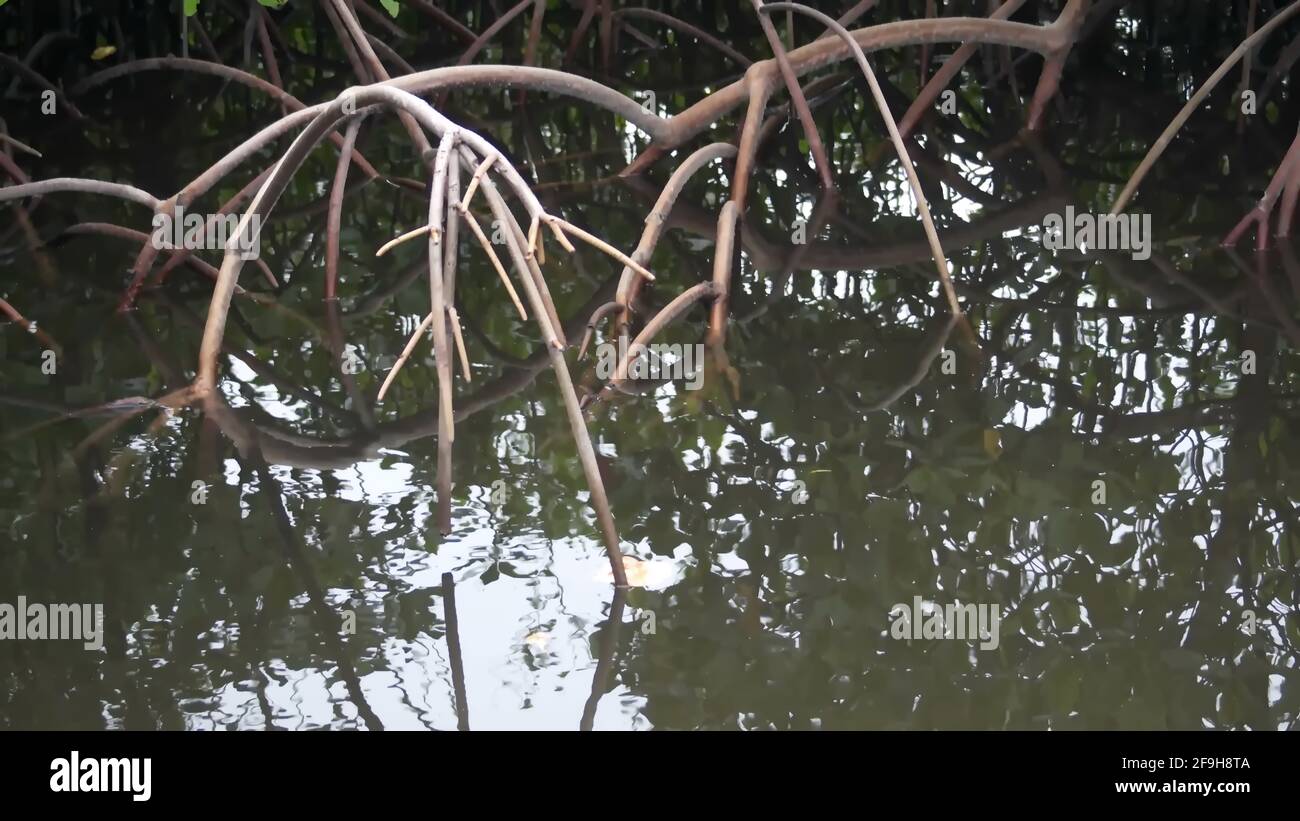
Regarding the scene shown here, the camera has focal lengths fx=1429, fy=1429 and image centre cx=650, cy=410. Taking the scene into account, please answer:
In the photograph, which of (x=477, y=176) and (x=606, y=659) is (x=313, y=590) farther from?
(x=477, y=176)

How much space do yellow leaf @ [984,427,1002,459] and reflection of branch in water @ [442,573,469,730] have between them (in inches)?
63.6

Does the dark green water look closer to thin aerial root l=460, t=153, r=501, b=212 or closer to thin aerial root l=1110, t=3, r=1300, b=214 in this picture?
thin aerial root l=1110, t=3, r=1300, b=214

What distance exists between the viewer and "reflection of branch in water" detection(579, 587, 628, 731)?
2951mm

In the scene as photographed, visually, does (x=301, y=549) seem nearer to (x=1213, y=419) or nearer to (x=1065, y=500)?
(x=1065, y=500)

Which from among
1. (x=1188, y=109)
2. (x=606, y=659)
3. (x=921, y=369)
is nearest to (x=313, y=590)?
(x=606, y=659)

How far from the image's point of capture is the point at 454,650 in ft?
10.5

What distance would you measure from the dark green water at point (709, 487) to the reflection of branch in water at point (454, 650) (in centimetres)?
2

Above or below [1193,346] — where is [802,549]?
below

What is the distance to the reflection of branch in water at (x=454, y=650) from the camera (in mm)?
2953

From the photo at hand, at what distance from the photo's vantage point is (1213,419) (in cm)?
431

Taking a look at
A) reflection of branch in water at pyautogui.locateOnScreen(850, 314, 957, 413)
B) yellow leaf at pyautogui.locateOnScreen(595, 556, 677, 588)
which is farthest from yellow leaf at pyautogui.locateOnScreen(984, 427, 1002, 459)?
yellow leaf at pyautogui.locateOnScreen(595, 556, 677, 588)

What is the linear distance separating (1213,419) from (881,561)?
4.61ft

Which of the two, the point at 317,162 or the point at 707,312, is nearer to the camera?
the point at 707,312

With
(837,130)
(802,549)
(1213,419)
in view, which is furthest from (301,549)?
(837,130)
